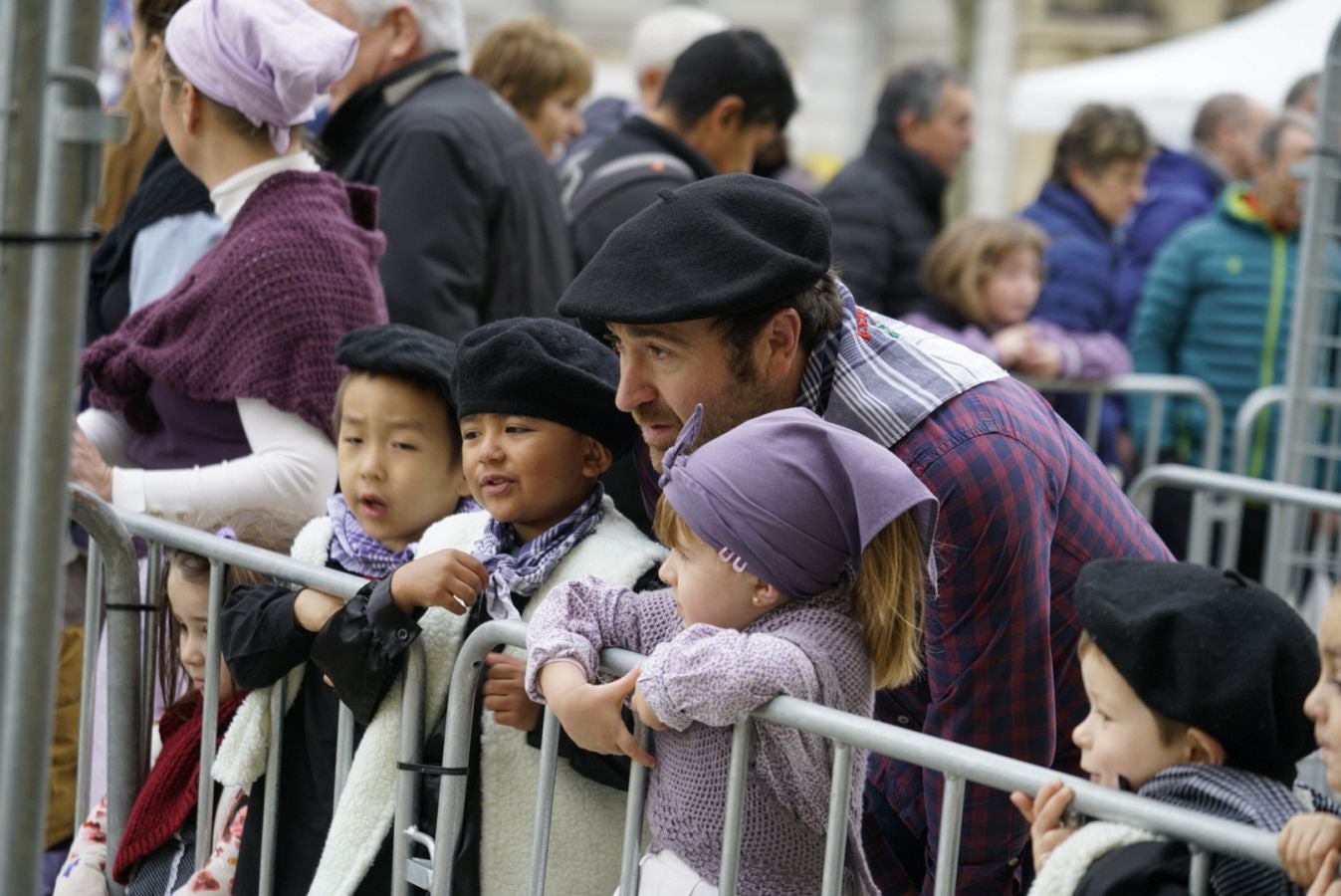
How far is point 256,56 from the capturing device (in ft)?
12.9

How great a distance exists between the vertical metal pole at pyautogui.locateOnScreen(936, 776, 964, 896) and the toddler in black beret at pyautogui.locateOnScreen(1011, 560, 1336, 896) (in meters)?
0.09

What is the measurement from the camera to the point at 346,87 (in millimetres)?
5078

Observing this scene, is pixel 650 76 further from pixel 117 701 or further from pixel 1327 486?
pixel 117 701

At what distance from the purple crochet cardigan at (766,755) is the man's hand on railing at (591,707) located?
1.2 inches

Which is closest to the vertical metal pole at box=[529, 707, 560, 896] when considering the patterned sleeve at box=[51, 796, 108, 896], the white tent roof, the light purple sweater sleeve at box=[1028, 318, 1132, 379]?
the patterned sleeve at box=[51, 796, 108, 896]

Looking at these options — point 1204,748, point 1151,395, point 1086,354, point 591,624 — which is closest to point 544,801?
point 591,624

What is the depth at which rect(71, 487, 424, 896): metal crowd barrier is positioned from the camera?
3324mm

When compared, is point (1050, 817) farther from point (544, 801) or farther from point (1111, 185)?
point (1111, 185)

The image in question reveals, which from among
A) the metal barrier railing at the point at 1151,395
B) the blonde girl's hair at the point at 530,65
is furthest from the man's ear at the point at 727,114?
the metal barrier railing at the point at 1151,395

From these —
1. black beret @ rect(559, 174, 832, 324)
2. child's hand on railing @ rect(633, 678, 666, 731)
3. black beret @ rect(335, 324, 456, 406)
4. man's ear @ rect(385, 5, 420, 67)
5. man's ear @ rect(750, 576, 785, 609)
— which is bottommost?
child's hand on railing @ rect(633, 678, 666, 731)

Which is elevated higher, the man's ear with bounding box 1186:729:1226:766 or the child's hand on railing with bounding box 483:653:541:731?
the man's ear with bounding box 1186:729:1226:766

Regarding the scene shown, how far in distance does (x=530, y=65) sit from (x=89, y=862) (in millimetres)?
3304

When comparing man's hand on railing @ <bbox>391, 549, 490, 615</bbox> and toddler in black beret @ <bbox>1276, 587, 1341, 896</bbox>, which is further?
man's hand on railing @ <bbox>391, 549, 490, 615</bbox>

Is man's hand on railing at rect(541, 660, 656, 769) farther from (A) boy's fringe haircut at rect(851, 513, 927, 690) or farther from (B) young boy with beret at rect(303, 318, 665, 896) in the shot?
(A) boy's fringe haircut at rect(851, 513, 927, 690)
